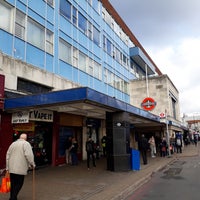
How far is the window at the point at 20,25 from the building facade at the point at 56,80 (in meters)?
0.05

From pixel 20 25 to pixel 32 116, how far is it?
15.9 ft

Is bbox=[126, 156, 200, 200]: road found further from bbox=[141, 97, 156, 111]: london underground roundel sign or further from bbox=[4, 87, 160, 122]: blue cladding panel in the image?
bbox=[141, 97, 156, 111]: london underground roundel sign

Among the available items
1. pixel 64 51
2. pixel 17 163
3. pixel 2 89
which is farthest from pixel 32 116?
pixel 17 163

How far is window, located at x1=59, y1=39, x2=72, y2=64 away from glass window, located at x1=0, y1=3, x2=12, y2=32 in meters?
4.53

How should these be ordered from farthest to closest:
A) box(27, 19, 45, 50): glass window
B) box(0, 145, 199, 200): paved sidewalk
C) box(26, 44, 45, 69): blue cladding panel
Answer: box(27, 19, 45, 50): glass window → box(26, 44, 45, 69): blue cladding panel → box(0, 145, 199, 200): paved sidewalk

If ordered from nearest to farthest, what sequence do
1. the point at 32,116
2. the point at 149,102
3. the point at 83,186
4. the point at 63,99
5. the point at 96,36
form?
the point at 83,186
the point at 63,99
the point at 32,116
the point at 96,36
the point at 149,102

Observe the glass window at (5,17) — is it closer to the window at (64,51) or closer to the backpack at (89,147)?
the window at (64,51)

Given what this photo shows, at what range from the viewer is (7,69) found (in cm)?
1195

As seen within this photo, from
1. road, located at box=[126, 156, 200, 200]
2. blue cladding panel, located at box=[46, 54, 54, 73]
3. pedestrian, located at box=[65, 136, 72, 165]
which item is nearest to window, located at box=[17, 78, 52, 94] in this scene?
blue cladding panel, located at box=[46, 54, 54, 73]

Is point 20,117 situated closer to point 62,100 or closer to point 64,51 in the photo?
point 62,100

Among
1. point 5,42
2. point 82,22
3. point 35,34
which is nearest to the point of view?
point 5,42

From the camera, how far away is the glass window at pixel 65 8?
57.9 ft

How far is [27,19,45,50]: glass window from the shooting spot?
46.8ft

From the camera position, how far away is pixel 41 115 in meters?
13.5
